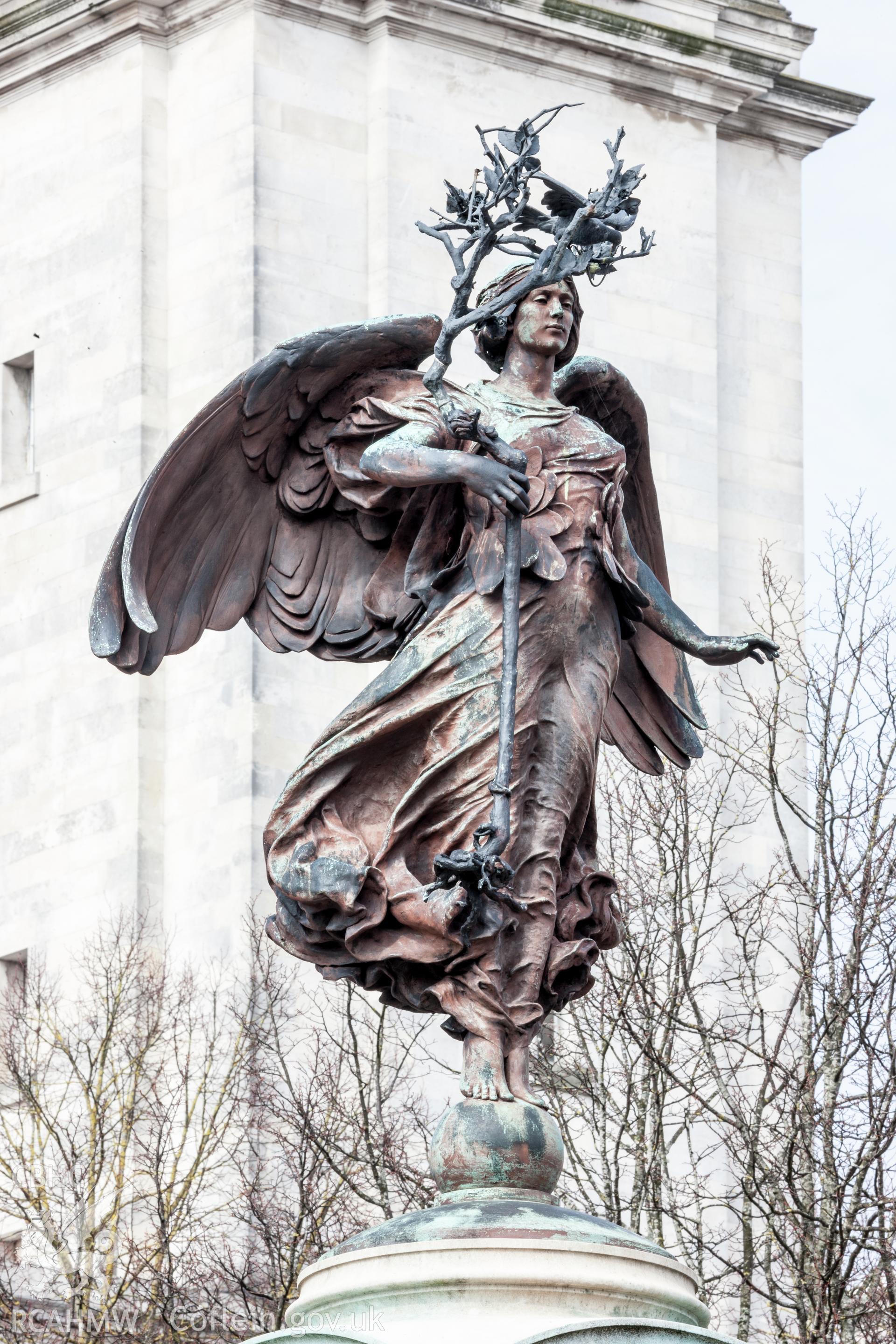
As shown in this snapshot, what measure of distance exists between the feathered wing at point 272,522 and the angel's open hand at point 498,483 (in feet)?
2.01

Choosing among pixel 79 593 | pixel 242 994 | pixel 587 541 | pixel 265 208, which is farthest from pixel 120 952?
pixel 587 541

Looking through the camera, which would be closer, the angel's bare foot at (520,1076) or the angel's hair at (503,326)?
the angel's bare foot at (520,1076)

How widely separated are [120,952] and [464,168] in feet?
34.6

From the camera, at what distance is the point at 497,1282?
12.2 m

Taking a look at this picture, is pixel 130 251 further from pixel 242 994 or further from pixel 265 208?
pixel 242 994

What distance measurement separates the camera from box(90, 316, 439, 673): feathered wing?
1402 centimetres

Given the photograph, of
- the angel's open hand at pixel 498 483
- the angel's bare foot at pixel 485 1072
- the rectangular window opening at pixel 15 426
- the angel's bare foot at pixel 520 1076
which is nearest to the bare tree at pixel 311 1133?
the rectangular window opening at pixel 15 426

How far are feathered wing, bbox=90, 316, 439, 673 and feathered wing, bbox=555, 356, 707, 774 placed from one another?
0.57m

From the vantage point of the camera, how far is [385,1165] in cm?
3372

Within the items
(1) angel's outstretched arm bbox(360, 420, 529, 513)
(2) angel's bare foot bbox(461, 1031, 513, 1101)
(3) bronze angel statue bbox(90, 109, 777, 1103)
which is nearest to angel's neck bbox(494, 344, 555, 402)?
(3) bronze angel statue bbox(90, 109, 777, 1103)

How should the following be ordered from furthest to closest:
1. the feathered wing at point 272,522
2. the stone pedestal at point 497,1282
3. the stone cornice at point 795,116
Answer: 1. the stone cornice at point 795,116
2. the feathered wing at point 272,522
3. the stone pedestal at point 497,1282

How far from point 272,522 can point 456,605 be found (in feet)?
3.72

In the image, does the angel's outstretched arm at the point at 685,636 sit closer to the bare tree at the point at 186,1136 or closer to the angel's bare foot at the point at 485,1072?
the angel's bare foot at the point at 485,1072

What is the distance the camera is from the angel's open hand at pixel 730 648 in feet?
45.8
